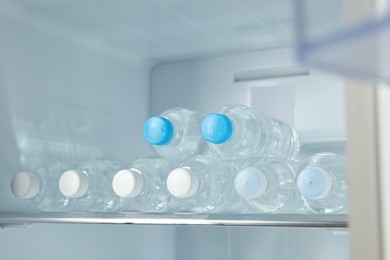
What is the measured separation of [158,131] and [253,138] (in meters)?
0.29

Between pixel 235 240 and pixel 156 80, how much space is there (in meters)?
0.48

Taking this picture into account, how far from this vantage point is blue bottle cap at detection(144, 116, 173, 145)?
3.52 feet

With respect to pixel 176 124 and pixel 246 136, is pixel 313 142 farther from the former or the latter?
pixel 176 124

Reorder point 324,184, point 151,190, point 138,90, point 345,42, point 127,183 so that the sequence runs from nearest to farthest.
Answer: point 345,42
point 324,184
point 127,183
point 151,190
point 138,90

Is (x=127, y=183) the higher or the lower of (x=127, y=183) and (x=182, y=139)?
the lower

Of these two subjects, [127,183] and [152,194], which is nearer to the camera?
[127,183]

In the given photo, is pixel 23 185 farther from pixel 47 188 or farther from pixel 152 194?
pixel 152 194

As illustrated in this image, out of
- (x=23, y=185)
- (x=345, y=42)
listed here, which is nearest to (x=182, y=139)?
(x=23, y=185)

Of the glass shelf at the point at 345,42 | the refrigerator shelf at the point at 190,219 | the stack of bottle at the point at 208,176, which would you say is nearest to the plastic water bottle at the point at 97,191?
the stack of bottle at the point at 208,176

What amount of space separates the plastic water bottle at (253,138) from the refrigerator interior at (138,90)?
49 millimetres

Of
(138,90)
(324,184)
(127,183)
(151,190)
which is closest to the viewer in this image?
(324,184)

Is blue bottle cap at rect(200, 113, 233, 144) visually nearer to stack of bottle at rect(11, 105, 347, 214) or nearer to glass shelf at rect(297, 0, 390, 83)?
stack of bottle at rect(11, 105, 347, 214)

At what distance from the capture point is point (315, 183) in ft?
3.08

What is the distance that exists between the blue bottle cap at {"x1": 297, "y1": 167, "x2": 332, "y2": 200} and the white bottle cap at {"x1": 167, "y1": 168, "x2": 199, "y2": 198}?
0.19 metres
